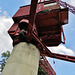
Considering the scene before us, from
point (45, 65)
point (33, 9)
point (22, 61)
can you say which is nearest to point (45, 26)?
point (33, 9)

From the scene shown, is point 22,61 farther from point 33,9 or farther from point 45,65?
point 45,65

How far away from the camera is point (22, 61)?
16.6ft

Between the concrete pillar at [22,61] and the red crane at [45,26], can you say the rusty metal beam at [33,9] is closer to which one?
the red crane at [45,26]

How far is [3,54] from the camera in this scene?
83.7 ft

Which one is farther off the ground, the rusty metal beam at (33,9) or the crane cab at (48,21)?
the rusty metal beam at (33,9)

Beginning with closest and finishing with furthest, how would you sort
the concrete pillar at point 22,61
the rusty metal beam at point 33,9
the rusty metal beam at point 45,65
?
the rusty metal beam at point 33,9 → the concrete pillar at point 22,61 → the rusty metal beam at point 45,65

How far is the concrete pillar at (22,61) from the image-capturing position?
188 inches

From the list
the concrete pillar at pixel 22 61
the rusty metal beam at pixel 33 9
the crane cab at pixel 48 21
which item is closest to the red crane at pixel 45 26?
the crane cab at pixel 48 21

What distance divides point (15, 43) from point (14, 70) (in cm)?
214

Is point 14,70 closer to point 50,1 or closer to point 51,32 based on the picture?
point 51,32

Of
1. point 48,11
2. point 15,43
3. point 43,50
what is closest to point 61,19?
point 48,11

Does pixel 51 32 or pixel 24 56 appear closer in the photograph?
pixel 24 56

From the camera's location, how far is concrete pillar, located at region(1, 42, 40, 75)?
188 inches

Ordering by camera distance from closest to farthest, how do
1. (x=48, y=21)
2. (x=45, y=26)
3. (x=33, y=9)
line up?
(x=33, y=9) → (x=48, y=21) → (x=45, y=26)
